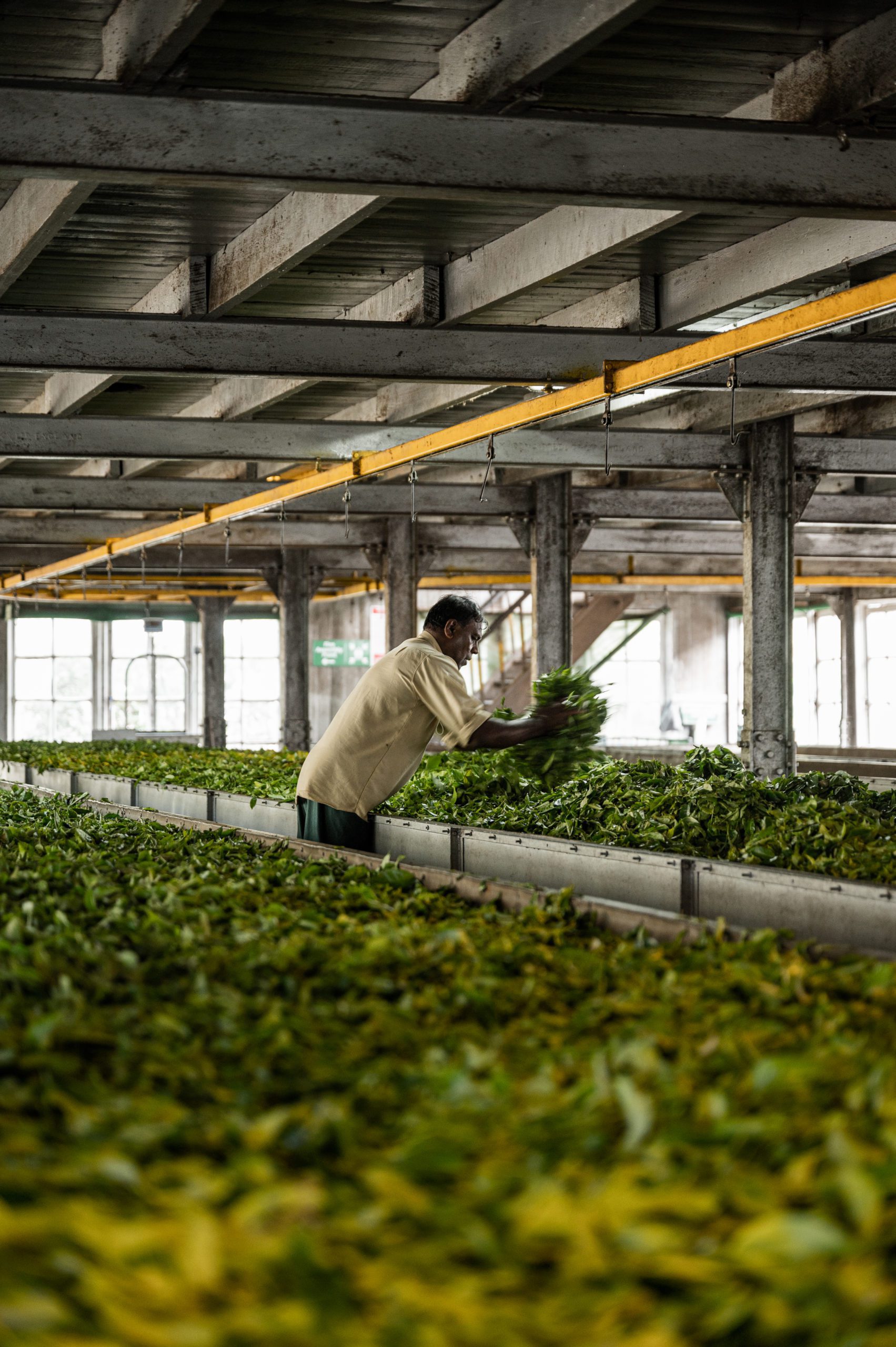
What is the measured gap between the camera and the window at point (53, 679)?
30562mm

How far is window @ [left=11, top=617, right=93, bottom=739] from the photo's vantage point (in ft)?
100

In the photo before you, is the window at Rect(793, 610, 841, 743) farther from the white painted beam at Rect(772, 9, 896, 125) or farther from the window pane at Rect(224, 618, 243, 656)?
the white painted beam at Rect(772, 9, 896, 125)

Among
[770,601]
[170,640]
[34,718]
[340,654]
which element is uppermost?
[170,640]

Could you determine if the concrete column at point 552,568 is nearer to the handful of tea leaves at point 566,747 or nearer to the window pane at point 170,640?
the handful of tea leaves at point 566,747

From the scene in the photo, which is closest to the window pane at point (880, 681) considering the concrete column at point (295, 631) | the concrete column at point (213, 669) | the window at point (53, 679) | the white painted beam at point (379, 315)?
the concrete column at point (295, 631)

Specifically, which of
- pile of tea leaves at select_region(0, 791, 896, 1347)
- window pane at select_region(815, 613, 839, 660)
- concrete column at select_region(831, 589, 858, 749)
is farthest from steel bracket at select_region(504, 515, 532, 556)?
window pane at select_region(815, 613, 839, 660)

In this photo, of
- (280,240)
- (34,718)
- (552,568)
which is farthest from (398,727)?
(34,718)

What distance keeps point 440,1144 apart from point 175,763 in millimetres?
10618

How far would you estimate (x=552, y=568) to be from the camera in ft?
46.9

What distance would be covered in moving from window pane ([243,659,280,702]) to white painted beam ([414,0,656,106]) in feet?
91.7

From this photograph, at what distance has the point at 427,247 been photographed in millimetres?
7367

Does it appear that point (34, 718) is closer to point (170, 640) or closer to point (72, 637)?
point (72, 637)

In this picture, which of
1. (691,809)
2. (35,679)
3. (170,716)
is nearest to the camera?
(691,809)

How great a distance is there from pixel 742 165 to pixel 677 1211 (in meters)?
4.30
